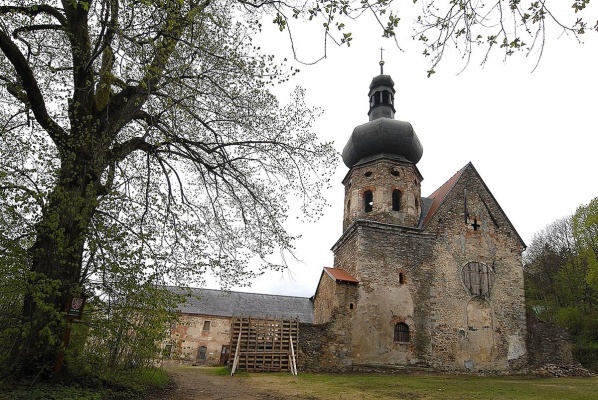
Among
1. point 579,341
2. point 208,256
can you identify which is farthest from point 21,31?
point 579,341

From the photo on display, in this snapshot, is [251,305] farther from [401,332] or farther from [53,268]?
[53,268]

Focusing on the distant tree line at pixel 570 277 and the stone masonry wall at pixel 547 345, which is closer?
the stone masonry wall at pixel 547 345

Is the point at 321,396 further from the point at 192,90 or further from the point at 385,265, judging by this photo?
the point at 385,265

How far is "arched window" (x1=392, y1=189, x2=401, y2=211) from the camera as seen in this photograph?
849 inches

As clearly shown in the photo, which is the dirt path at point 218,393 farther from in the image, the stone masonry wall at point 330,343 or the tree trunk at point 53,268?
the stone masonry wall at point 330,343

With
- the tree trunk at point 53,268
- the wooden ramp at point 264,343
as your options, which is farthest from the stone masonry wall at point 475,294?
the tree trunk at point 53,268

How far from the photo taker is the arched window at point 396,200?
21.6 m

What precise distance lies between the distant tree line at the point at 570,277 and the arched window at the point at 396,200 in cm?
1448

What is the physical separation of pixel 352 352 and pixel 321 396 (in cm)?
816

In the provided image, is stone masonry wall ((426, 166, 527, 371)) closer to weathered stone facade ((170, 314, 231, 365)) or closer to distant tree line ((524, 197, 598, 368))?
distant tree line ((524, 197, 598, 368))

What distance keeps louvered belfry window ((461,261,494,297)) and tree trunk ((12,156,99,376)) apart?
55.7ft

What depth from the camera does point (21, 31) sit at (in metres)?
8.66

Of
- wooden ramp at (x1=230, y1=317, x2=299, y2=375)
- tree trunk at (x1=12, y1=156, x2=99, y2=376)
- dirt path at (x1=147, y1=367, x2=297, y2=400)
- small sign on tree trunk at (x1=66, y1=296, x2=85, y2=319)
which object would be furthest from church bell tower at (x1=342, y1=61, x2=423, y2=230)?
small sign on tree trunk at (x1=66, y1=296, x2=85, y2=319)

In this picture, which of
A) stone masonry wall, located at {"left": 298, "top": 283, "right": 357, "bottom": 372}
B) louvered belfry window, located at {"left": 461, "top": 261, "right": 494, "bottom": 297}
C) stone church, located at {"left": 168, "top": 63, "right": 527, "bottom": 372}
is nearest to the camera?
stone masonry wall, located at {"left": 298, "top": 283, "right": 357, "bottom": 372}
